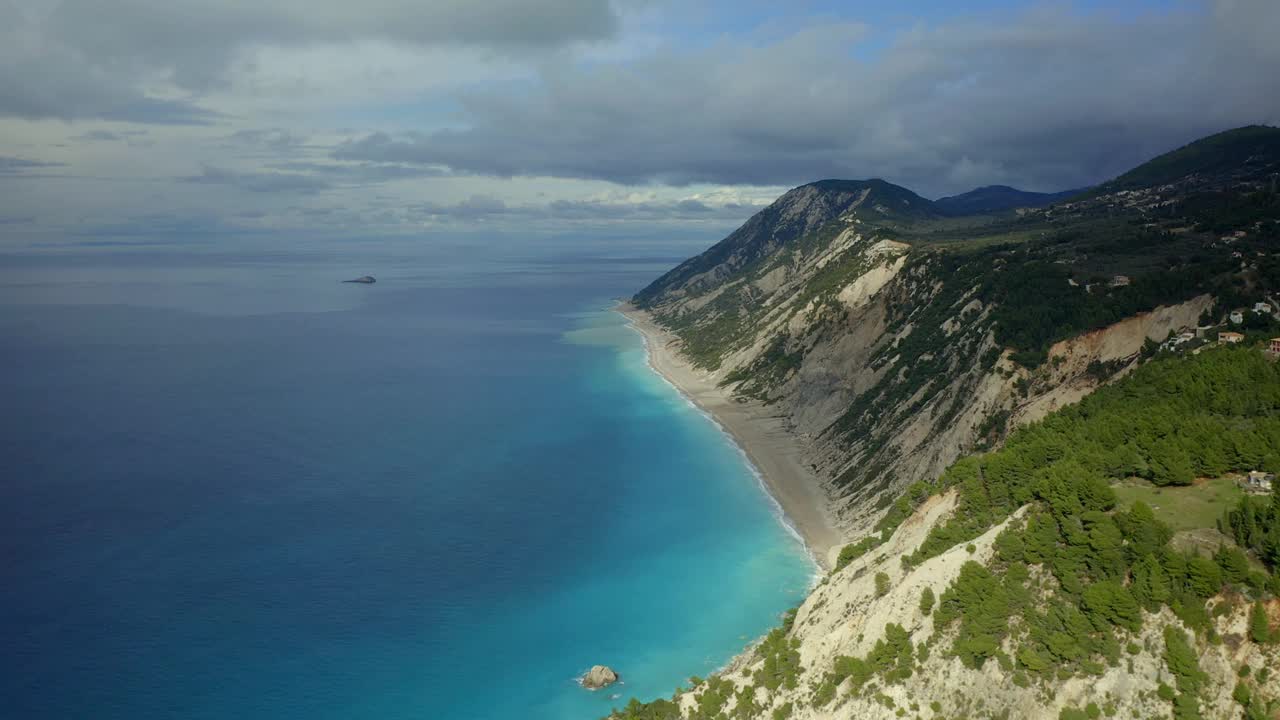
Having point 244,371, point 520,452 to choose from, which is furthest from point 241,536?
point 244,371

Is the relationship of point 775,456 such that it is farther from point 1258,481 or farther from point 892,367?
point 1258,481

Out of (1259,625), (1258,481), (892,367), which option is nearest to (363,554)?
(1259,625)

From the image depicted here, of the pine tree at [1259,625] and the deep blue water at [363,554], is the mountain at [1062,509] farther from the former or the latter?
the deep blue water at [363,554]

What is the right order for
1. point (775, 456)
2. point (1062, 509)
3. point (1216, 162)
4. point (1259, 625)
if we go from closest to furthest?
point (1259, 625)
point (1062, 509)
point (775, 456)
point (1216, 162)

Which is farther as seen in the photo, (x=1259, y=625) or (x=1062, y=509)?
(x=1062, y=509)

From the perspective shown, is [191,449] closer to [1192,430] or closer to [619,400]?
[619,400]

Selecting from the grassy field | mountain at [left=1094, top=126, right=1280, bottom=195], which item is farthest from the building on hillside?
mountain at [left=1094, top=126, right=1280, bottom=195]

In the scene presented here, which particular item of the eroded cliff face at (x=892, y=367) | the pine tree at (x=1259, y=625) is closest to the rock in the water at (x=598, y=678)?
the eroded cliff face at (x=892, y=367)
